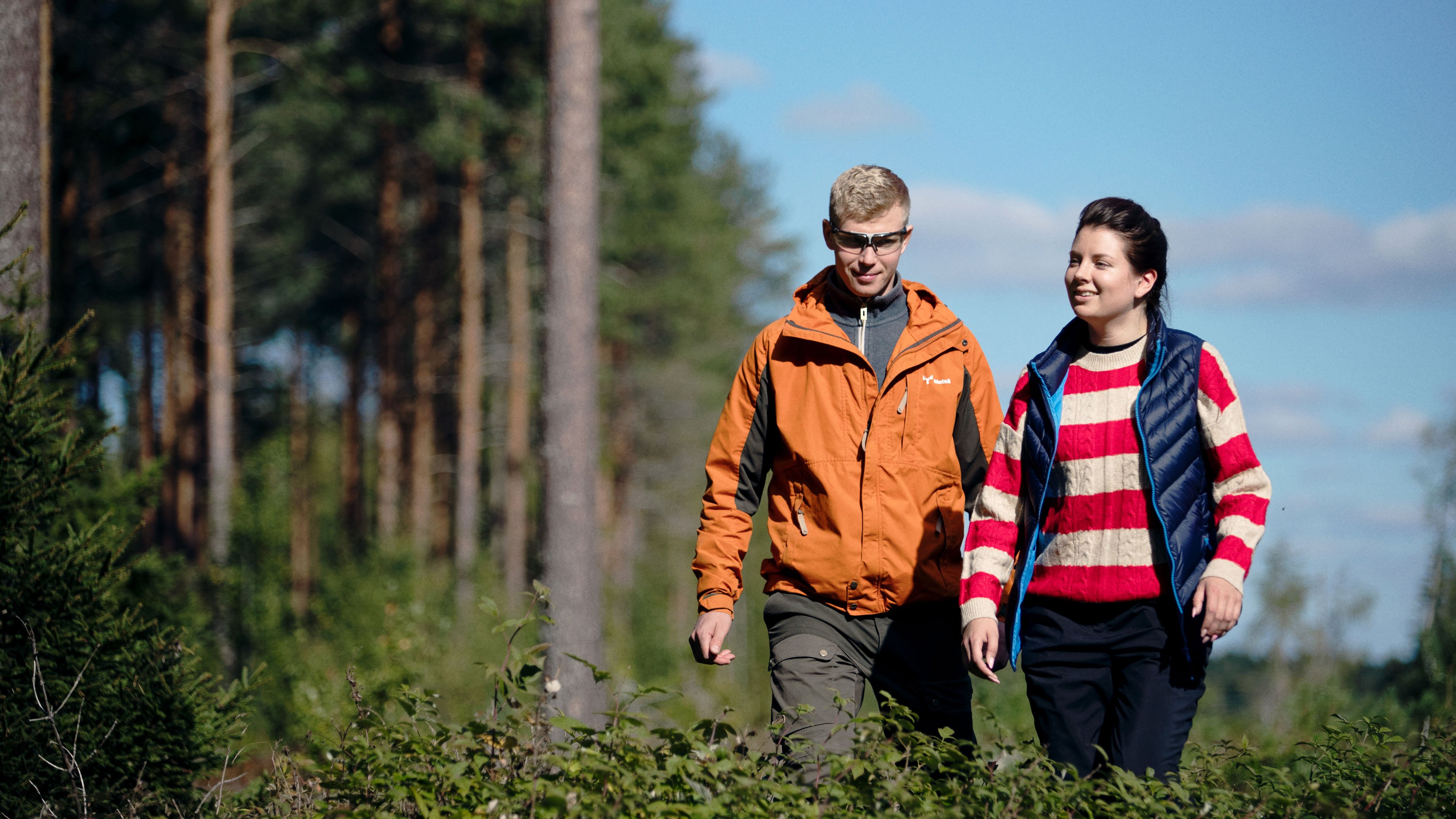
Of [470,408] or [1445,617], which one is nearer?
[1445,617]

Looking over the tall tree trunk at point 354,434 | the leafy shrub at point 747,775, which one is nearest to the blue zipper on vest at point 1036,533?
the leafy shrub at point 747,775

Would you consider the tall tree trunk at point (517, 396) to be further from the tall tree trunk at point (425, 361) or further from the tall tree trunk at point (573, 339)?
the tall tree trunk at point (573, 339)

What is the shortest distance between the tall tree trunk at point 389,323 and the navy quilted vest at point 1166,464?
17889mm

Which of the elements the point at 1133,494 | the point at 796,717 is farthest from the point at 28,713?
the point at 1133,494

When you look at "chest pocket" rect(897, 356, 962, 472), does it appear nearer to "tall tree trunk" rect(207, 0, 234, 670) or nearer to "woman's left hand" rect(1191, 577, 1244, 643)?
"woman's left hand" rect(1191, 577, 1244, 643)

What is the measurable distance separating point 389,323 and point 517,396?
3134mm

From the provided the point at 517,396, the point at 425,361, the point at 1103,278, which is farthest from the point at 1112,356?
the point at 517,396

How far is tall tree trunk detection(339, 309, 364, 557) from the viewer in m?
23.0

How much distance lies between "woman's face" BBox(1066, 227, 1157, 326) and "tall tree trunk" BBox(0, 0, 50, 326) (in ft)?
14.3

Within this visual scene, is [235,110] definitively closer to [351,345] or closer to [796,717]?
[351,345]

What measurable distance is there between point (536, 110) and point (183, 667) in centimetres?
1329

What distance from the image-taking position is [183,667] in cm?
407

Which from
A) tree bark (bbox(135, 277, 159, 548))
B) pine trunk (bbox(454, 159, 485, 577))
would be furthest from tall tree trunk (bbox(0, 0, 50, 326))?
tree bark (bbox(135, 277, 159, 548))

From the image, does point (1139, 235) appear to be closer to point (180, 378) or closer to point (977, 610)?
point (977, 610)
